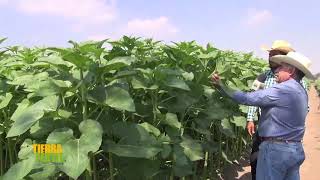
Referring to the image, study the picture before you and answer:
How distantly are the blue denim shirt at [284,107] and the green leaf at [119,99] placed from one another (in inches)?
64.2

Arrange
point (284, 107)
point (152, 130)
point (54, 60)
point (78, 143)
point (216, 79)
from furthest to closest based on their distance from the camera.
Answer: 1. point (216, 79)
2. point (284, 107)
3. point (152, 130)
4. point (54, 60)
5. point (78, 143)

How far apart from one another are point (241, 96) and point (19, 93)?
188 cm

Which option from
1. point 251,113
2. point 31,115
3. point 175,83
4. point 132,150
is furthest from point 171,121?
point 251,113

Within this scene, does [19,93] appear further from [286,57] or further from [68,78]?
[286,57]

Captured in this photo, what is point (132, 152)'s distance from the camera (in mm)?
3242

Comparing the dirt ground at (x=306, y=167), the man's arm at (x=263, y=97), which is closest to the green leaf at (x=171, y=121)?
the man's arm at (x=263, y=97)

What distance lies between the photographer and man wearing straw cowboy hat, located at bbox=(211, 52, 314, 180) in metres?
4.36

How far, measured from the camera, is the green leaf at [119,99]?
3.09m

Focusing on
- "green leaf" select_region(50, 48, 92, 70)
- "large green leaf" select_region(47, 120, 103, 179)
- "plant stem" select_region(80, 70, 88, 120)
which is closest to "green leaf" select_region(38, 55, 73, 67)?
"green leaf" select_region(50, 48, 92, 70)

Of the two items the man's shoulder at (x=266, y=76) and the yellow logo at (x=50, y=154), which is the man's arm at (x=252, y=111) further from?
the yellow logo at (x=50, y=154)

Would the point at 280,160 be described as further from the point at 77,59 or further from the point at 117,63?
the point at 77,59

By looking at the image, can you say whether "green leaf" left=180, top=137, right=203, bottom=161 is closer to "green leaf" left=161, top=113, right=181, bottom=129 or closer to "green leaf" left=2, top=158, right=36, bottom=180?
→ "green leaf" left=161, top=113, right=181, bottom=129

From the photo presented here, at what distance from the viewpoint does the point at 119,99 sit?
3.15 m

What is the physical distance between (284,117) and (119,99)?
1776 mm
